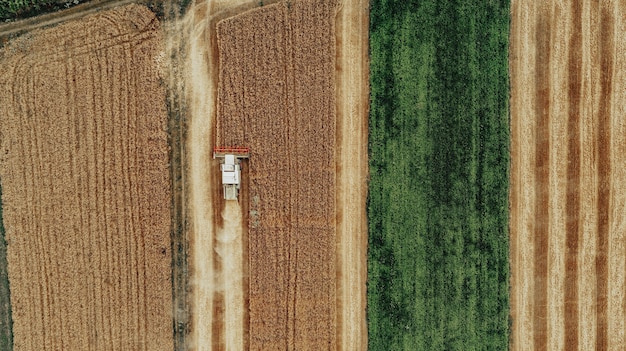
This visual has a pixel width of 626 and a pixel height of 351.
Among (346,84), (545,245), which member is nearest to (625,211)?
(545,245)

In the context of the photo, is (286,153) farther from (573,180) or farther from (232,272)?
(573,180)

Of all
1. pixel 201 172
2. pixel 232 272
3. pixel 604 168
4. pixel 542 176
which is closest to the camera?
pixel 201 172

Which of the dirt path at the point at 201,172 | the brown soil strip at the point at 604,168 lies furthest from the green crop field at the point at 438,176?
the dirt path at the point at 201,172

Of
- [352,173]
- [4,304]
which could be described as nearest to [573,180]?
[352,173]

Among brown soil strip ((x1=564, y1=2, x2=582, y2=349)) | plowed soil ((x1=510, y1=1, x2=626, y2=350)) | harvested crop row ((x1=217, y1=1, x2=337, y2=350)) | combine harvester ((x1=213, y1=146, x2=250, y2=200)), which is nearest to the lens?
combine harvester ((x1=213, y1=146, x2=250, y2=200))

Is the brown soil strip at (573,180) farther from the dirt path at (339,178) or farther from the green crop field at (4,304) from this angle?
the green crop field at (4,304)

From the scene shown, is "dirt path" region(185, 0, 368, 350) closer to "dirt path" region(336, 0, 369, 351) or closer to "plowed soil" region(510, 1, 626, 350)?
"dirt path" region(336, 0, 369, 351)

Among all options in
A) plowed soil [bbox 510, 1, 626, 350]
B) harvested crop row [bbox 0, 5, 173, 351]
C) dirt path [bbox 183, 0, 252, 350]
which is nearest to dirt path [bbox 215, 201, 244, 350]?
dirt path [bbox 183, 0, 252, 350]
